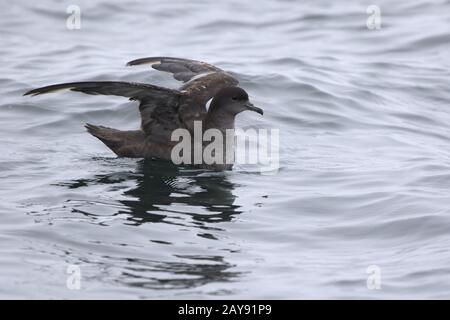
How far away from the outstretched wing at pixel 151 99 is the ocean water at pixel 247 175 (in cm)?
39

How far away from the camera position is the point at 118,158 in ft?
34.4

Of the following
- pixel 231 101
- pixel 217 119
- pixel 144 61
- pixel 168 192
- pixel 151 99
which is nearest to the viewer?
pixel 168 192

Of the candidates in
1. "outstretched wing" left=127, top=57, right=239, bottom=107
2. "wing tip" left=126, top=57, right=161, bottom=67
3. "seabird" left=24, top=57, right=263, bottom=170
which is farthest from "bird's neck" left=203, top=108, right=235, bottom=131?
"wing tip" left=126, top=57, right=161, bottom=67

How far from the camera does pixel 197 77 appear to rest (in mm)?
10398

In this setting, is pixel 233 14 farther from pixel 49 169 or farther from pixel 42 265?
pixel 42 265

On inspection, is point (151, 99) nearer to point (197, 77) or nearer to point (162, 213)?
point (197, 77)

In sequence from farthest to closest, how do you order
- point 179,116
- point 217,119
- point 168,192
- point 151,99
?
point 217,119 < point 179,116 < point 151,99 < point 168,192

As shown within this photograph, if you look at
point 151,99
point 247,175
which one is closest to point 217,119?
point 247,175

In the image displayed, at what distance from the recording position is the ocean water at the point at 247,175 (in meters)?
7.23

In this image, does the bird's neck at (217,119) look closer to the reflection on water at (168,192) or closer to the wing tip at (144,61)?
the reflection on water at (168,192)

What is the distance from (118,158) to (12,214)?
2195 millimetres

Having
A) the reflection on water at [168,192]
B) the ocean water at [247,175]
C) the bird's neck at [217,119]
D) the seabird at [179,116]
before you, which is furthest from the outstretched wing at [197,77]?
the ocean water at [247,175]

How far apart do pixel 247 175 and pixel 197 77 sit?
1.18 meters
